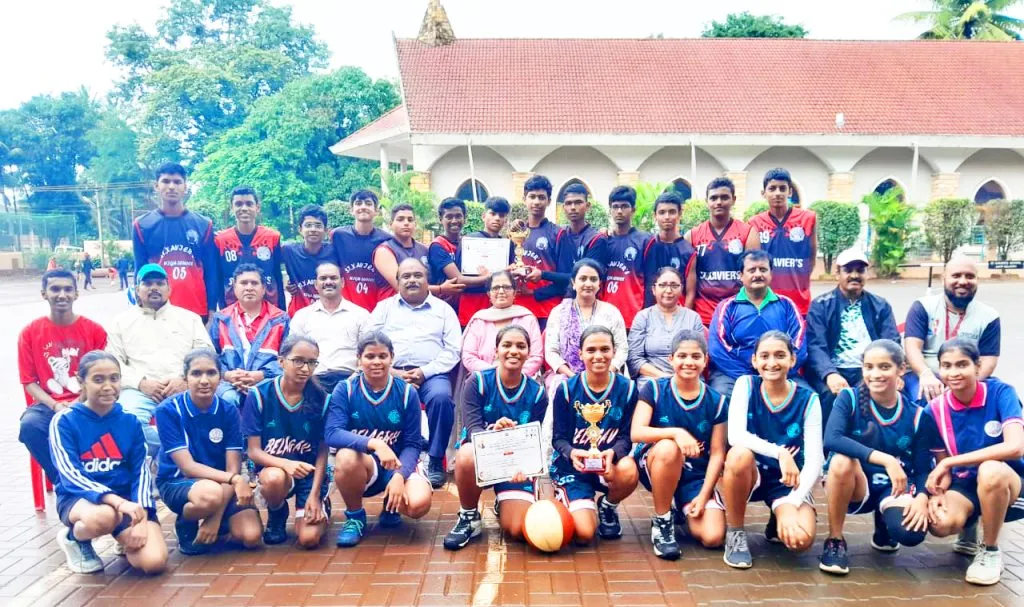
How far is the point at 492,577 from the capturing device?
12.4ft

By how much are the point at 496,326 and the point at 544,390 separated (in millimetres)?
930

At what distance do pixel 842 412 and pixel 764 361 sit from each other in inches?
19.3

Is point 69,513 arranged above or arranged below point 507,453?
below

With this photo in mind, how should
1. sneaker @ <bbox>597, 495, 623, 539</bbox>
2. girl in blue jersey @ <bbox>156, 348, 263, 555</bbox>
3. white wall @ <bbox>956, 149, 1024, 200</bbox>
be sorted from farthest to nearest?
white wall @ <bbox>956, 149, 1024, 200</bbox> < sneaker @ <bbox>597, 495, 623, 539</bbox> < girl in blue jersey @ <bbox>156, 348, 263, 555</bbox>

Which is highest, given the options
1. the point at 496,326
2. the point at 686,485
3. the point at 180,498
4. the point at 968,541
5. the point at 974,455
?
the point at 496,326

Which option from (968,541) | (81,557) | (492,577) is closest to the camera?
(492,577)

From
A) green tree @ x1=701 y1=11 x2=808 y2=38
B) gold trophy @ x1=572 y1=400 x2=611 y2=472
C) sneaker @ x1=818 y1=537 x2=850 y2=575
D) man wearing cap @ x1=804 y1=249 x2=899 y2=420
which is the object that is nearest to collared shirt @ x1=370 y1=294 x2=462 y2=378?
gold trophy @ x1=572 y1=400 x2=611 y2=472

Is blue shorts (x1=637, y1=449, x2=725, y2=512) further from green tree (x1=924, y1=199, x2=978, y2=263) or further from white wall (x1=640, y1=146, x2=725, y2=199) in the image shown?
green tree (x1=924, y1=199, x2=978, y2=263)

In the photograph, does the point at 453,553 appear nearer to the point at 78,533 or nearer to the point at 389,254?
the point at 78,533

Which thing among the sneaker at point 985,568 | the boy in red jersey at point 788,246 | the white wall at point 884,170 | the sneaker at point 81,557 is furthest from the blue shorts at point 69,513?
the white wall at point 884,170

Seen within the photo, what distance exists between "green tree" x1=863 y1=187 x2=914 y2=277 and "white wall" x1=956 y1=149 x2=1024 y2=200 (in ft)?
13.5

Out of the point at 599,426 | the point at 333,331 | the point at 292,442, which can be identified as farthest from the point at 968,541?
the point at 333,331

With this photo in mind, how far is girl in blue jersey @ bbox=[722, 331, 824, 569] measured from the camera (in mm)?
3896

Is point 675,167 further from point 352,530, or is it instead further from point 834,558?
point 352,530
